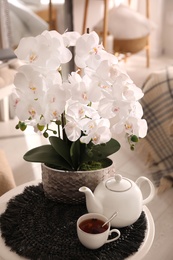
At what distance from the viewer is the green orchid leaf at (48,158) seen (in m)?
1.15

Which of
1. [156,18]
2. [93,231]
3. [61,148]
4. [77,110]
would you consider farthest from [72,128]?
[156,18]

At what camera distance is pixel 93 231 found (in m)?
1.01

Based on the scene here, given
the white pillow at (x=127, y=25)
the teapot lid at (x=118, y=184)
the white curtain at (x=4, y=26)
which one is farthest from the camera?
the white pillow at (x=127, y=25)

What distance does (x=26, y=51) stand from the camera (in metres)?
0.97

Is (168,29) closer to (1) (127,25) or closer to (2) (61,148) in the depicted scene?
(1) (127,25)

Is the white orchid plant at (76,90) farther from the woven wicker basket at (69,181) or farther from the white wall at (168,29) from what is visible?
the white wall at (168,29)

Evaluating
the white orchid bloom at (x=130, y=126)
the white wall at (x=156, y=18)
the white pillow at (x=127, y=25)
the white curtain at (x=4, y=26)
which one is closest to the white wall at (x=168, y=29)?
the white wall at (x=156, y=18)

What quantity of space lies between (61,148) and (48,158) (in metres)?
0.05

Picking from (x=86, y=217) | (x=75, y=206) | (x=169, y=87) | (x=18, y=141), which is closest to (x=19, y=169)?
(x=18, y=141)

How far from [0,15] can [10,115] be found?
85cm

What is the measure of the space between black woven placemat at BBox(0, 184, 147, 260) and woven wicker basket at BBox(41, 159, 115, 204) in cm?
3

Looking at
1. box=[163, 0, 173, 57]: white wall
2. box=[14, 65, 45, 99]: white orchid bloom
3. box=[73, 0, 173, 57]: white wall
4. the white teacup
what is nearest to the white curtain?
box=[73, 0, 173, 57]: white wall

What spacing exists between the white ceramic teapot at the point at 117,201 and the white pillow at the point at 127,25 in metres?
2.87

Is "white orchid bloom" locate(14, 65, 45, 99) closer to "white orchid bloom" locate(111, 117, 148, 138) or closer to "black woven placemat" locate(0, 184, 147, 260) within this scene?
"white orchid bloom" locate(111, 117, 148, 138)
